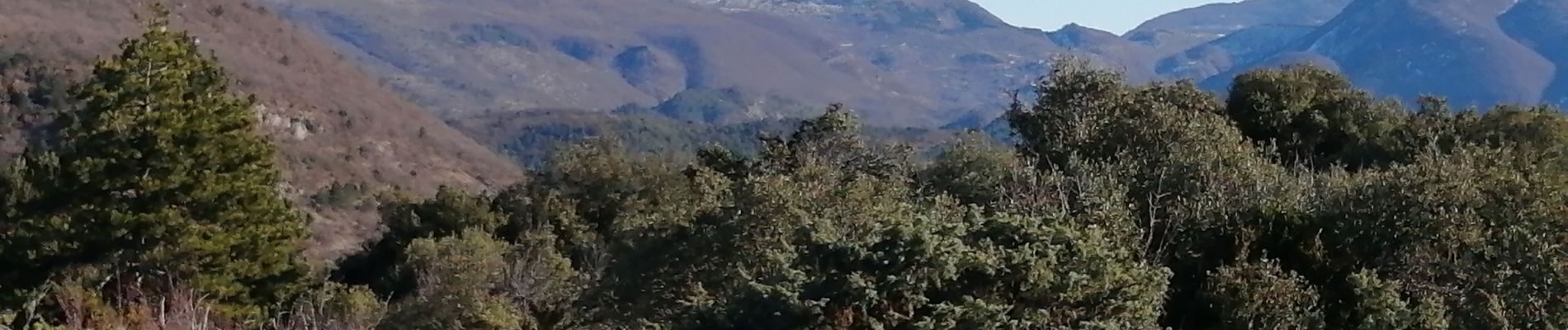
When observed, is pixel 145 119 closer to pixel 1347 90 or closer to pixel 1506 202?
pixel 1506 202

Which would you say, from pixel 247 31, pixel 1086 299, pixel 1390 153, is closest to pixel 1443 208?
pixel 1086 299

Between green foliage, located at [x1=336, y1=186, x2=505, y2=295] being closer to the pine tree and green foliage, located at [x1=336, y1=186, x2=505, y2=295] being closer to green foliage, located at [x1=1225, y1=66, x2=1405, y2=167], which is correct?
the pine tree

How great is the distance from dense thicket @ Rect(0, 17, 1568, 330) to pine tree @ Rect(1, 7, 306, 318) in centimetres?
13

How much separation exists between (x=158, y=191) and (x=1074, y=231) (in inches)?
906

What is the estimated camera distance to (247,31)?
428ft

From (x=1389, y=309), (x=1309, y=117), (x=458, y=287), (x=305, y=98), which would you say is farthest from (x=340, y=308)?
(x=305, y=98)

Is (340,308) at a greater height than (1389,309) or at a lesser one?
lesser

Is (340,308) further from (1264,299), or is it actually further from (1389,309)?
(1389,309)

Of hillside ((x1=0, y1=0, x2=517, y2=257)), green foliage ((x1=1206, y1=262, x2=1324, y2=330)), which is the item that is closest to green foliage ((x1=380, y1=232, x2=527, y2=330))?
green foliage ((x1=1206, y1=262, x2=1324, y2=330))

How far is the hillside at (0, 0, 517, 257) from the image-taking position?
9294 centimetres

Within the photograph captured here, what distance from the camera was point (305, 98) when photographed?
11538cm

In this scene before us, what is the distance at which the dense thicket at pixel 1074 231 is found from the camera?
14.9 m

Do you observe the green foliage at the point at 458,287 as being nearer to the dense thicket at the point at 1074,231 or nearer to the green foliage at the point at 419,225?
the dense thicket at the point at 1074,231

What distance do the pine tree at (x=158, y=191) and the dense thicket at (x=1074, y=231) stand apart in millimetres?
131
